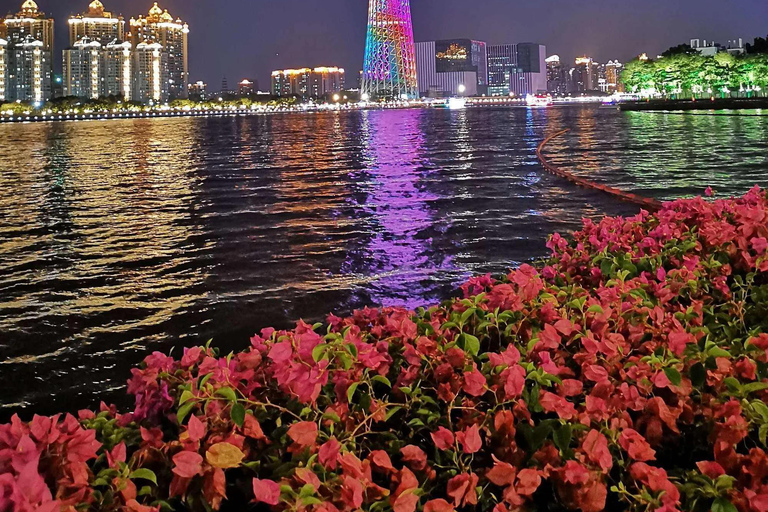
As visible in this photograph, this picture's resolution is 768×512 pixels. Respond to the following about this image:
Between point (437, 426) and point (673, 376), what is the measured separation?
63 cm

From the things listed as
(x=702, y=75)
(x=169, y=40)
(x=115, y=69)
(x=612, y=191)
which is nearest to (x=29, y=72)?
(x=115, y=69)

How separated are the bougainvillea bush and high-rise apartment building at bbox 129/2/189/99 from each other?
193 meters

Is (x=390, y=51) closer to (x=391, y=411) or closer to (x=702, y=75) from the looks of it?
(x=702, y=75)

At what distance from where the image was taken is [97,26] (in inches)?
7234

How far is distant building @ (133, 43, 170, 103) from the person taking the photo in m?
167

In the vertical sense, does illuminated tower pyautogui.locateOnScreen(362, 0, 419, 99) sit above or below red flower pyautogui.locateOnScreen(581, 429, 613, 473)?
above

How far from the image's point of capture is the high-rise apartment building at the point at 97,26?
7096 inches

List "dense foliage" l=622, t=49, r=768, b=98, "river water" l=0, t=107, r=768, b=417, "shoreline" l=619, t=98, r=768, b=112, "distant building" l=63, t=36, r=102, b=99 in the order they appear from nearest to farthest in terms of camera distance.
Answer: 1. "river water" l=0, t=107, r=768, b=417
2. "shoreline" l=619, t=98, r=768, b=112
3. "dense foliage" l=622, t=49, r=768, b=98
4. "distant building" l=63, t=36, r=102, b=99

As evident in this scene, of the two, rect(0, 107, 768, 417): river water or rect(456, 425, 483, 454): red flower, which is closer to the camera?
rect(456, 425, 483, 454): red flower

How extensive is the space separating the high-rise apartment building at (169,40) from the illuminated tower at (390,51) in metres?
80.8

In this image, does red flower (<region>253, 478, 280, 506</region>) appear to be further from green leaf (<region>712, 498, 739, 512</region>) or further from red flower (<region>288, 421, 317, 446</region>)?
green leaf (<region>712, 498, 739, 512</region>)

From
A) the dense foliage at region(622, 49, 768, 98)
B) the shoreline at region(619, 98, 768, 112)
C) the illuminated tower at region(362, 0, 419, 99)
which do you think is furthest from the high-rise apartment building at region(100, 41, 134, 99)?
the shoreline at region(619, 98, 768, 112)

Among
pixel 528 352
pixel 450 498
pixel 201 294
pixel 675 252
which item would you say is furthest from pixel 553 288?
pixel 201 294

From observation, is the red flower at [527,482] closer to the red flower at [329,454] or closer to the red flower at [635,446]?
the red flower at [635,446]
